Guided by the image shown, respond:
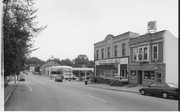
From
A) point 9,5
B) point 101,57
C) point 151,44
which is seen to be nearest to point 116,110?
point 9,5

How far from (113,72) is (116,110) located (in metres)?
29.7

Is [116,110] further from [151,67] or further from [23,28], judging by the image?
[151,67]

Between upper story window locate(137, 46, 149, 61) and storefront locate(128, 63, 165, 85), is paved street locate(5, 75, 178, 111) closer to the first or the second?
storefront locate(128, 63, 165, 85)

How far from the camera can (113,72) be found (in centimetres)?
4097

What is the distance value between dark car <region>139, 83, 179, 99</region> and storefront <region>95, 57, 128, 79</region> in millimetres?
15208

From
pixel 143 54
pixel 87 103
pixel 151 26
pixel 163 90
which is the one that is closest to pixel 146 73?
pixel 143 54

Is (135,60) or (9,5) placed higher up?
(9,5)

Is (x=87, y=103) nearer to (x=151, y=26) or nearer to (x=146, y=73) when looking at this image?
(x=146, y=73)

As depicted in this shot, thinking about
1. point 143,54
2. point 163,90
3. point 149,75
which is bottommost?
point 163,90

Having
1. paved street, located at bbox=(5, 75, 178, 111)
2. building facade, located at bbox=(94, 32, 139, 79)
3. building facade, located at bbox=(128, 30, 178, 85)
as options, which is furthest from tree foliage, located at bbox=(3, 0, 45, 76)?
building facade, located at bbox=(94, 32, 139, 79)

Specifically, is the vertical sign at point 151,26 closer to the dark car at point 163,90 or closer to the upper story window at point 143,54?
the upper story window at point 143,54

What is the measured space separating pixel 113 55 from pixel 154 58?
39.0 ft

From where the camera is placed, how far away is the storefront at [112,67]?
3697 centimetres

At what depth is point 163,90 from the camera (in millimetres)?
19406
